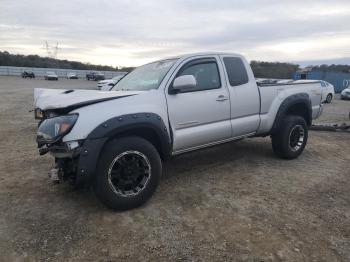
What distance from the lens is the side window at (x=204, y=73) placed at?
4992 millimetres

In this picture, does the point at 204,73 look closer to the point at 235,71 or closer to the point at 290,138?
the point at 235,71

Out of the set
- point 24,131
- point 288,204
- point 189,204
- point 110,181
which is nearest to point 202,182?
point 189,204

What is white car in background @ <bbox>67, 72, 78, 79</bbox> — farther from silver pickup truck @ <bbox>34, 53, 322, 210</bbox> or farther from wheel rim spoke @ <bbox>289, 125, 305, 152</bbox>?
wheel rim spoke @ <bbox>289, 125, 305, 152</bbox>

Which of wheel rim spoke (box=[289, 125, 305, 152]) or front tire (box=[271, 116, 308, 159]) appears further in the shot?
wheel rim spoke (box=[289, 125, 305, 152])

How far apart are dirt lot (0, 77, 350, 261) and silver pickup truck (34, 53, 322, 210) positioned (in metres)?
0.41

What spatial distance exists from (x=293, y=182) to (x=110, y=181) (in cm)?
272

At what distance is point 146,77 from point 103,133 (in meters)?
1.56

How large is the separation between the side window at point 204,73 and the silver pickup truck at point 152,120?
0.05 feet

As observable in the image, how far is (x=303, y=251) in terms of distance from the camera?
10.8ft

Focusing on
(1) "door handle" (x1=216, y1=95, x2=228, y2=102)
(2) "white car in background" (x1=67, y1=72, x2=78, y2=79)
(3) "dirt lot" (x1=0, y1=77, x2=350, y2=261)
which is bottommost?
(3) "dirt lot" (x1=0, y1=77, x2=350, y2=261)

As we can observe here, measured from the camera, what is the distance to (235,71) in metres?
5.57

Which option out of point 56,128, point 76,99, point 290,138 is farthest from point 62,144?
point 290,138

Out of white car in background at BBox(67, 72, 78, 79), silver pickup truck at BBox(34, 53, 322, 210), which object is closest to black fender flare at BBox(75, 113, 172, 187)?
silver pickup truck at BBox(34, 53, 322, 210)

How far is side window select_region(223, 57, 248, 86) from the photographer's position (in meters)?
5.45
